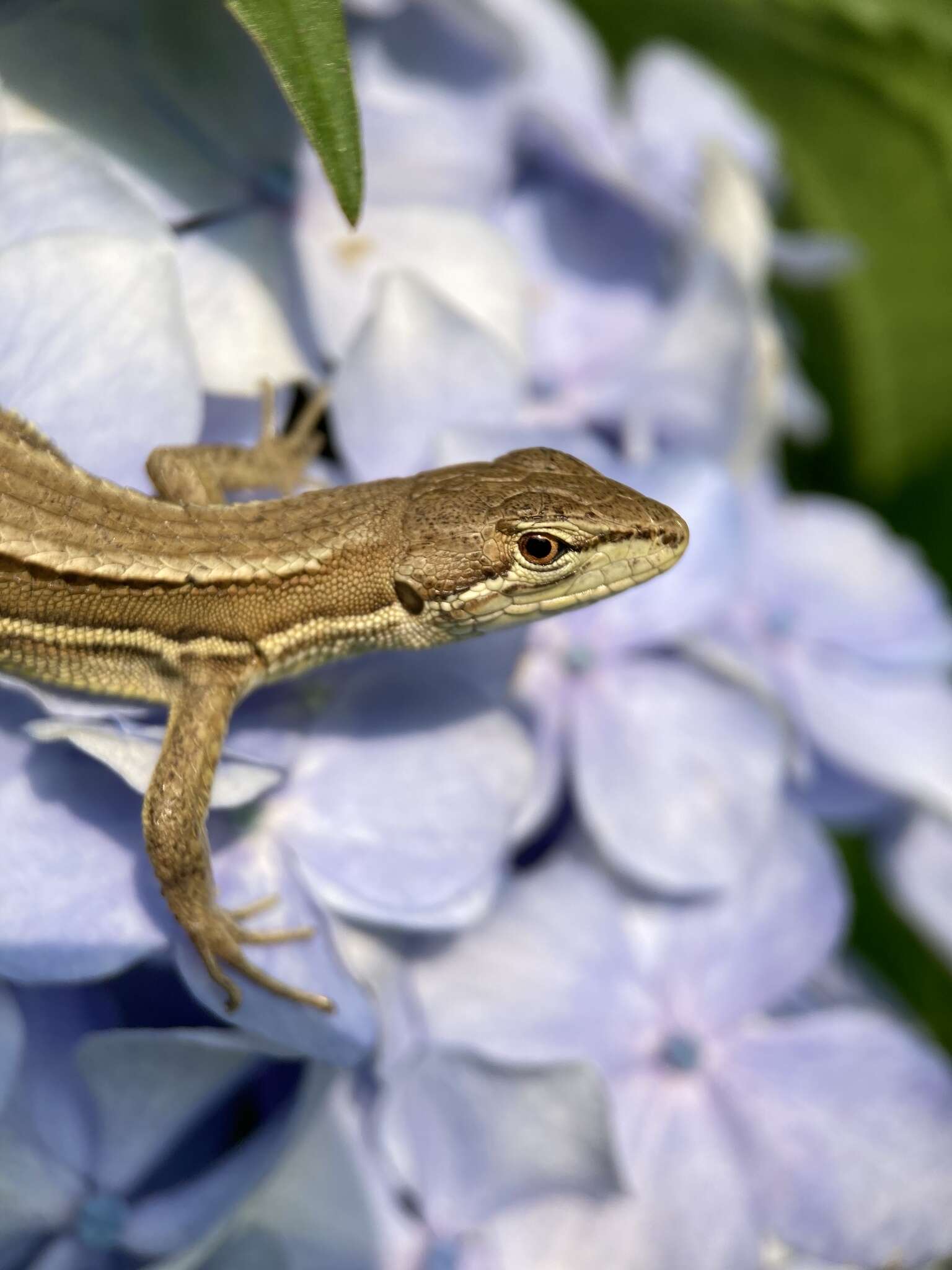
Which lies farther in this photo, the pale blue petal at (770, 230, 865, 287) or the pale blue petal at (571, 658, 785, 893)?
the pale blue petal at (770, 230, 865, 287)

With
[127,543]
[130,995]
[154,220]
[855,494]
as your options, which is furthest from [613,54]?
[130,995]

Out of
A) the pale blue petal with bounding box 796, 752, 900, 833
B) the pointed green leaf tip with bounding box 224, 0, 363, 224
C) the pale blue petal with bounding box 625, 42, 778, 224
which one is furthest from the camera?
the pale blue petal with bounding box 625, 42, 778, 224

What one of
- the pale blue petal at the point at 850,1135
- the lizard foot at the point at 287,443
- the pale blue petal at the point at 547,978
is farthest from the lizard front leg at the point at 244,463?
the pale blue petal at the point at 850,1135

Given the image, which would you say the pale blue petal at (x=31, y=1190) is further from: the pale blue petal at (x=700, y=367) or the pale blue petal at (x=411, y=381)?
the pale blue petal at (x=700, y=367)

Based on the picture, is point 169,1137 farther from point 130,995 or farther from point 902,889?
point 902,889

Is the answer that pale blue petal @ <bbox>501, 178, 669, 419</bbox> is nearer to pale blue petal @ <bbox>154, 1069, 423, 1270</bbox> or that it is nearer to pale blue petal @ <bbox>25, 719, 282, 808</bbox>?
pale blue petal @ <bbox>25, 719, 282, 808</bbox>

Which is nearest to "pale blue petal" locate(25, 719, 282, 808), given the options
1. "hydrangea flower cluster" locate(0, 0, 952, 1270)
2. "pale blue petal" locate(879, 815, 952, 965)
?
"hydrangea flower cluster" locate(0, 0, 952, 1270)
